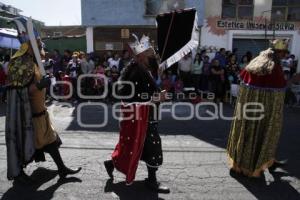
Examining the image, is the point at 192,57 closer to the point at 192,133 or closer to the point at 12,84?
the point at 192,133

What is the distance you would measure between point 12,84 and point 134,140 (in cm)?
161

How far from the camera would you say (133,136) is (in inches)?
177

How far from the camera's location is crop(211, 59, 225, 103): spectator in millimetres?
12445

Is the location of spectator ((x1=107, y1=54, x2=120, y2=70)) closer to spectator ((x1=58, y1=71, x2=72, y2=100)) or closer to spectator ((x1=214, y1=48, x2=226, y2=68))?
spectator ((x1=58, y1=71, x2=72, y2=100))

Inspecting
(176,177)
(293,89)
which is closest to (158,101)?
(176,177)

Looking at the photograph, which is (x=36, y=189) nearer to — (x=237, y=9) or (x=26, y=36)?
(x=26, y=36)

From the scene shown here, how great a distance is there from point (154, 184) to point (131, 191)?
0.29 m

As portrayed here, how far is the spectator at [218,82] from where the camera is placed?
12.4m

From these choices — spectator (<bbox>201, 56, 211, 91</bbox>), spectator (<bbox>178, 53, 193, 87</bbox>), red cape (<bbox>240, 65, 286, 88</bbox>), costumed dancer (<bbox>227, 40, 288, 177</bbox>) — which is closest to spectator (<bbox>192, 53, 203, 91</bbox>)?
spectator (<bbox>201, 56, 211, 91</bbox>)

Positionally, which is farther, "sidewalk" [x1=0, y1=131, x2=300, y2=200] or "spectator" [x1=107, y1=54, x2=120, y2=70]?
"spectator" [x1=107, y1=54, x2=120, y2=70]

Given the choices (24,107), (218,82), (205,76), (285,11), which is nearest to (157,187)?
(24,107)

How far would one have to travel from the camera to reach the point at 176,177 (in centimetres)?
499

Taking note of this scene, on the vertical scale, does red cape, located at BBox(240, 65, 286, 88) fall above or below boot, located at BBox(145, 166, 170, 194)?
above

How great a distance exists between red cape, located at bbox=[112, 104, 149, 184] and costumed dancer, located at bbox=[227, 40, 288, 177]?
133 centimetres
